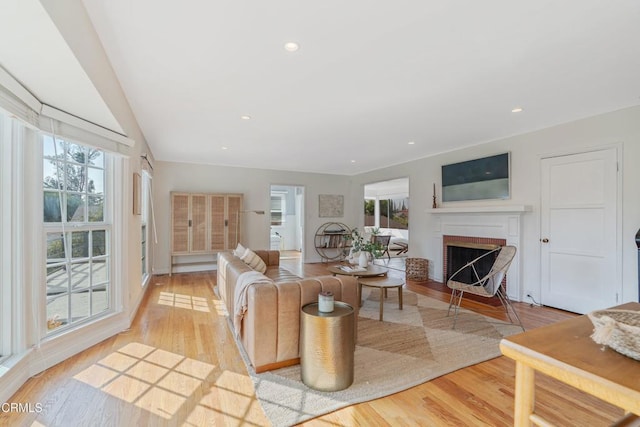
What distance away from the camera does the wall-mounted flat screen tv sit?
14.3 feet

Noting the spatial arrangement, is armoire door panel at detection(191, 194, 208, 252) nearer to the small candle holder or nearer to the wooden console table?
the small candle holder

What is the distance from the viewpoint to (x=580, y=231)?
3.59 m

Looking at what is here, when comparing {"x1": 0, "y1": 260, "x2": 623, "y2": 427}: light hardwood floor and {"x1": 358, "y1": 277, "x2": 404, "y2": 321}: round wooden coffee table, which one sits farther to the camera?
{"x1": 358, "y1": 277, "x2": 404, "y2": 321}: round wooden coffee table

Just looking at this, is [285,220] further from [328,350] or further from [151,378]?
[328,350]

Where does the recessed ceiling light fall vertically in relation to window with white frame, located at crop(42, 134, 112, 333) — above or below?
above

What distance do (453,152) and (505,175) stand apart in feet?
3.33

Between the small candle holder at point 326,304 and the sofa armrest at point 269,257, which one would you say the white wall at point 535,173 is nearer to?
the sofa armrest at point 269,257

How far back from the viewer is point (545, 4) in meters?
1.65

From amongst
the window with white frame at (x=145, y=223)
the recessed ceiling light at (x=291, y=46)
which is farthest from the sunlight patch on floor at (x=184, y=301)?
the recessed ceiling light at (x=291, y=46)

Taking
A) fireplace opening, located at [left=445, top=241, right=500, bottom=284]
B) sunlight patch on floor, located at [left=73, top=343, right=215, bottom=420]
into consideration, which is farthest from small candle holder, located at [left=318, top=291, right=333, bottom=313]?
fireplace opening, located at [left=445, top=241, right=500, bottom=284]

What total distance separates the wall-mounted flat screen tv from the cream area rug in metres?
1.91

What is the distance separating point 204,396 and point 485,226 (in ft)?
14.3

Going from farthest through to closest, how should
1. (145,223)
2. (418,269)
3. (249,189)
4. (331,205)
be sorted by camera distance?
(331,205), (249,189), (418,269), (145,223)

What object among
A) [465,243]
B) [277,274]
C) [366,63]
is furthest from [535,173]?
[277,274]
